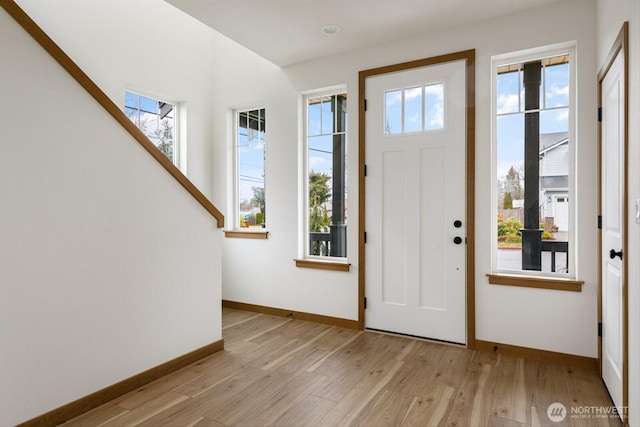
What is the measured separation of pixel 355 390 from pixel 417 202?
1668 mm

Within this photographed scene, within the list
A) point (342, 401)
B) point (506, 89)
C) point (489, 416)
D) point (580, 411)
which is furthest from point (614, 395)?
point (506, 89)

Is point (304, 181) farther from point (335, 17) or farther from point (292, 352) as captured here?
point (292, 352)

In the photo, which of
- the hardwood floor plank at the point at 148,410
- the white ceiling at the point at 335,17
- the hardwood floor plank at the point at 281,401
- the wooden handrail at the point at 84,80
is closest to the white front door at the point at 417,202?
the white ceiling at the point at 335,17

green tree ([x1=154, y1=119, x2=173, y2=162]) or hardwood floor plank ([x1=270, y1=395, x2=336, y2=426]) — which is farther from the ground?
green tree ([x1=154, y1=119, x2=173, y2=162])

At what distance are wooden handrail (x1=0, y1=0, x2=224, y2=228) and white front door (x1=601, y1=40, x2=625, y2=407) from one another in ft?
8.81

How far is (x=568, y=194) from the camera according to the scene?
113 inches

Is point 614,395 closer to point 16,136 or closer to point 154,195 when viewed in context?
point 154,195

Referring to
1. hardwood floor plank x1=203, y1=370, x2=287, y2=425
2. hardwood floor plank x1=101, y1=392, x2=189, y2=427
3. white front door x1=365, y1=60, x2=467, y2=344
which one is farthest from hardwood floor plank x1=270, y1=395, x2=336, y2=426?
white front door x1=365, y1=60, x2=467, y2=344

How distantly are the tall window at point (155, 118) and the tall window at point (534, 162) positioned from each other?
325 cm

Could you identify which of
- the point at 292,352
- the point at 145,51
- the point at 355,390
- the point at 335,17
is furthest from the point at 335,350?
the point at 145,51

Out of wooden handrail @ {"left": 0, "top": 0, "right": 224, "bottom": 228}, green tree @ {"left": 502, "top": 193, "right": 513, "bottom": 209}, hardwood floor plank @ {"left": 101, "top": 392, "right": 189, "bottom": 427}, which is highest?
A: wooden handrail @ {"left": 0, "top": 0, "right": 224, "bottom": 228}

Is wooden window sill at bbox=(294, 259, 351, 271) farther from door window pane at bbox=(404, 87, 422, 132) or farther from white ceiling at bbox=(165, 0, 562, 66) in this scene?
white ceiling at bbox=(165, 0, 562, 66)

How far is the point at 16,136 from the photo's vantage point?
6.21 ft

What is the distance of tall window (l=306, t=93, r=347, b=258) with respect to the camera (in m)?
3.87
